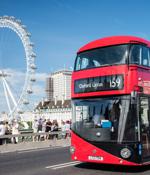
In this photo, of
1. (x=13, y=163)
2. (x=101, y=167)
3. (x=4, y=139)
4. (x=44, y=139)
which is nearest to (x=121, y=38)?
(x=101, y=167)

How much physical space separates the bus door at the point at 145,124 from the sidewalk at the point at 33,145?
32.9 feet

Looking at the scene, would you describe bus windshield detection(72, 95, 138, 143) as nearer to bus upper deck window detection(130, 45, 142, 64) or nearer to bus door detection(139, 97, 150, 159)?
bus door detection(139, 97, 150, 159)

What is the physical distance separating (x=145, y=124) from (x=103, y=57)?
96.1 inches

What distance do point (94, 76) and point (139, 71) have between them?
1368 millimetres

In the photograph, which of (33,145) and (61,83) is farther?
(61,83)

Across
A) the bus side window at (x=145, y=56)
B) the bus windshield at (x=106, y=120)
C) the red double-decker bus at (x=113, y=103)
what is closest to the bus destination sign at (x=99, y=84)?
the red double-decker bus at (x=113, y=103)

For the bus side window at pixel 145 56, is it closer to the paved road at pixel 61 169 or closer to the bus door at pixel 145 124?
the bus door at pixel 145 124

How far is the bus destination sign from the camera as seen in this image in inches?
488

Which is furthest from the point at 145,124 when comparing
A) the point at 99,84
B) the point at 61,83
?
the point at 61,83

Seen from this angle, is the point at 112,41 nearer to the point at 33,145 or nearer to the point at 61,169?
the point at 61,169

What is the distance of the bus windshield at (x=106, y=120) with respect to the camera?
12102 mm

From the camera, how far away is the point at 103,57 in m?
13.1

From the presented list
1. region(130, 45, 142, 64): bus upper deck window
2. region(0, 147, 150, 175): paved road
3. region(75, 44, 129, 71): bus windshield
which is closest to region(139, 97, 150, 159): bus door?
region(0, 147, 150, 175): paved road

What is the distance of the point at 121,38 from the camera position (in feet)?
42.9
